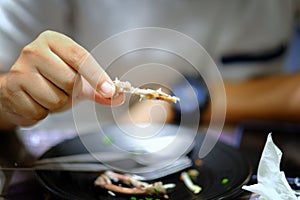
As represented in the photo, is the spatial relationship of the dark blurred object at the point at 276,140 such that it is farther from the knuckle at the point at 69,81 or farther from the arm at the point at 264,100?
the knuckle at the point at 69,81

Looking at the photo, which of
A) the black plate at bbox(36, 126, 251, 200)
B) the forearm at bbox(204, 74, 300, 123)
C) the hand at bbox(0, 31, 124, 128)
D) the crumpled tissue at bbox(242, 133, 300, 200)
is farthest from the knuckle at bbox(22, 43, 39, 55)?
the forearm at bbox(204, 74, 300, 123)

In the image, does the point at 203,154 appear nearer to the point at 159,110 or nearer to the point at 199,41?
the point at 159,110

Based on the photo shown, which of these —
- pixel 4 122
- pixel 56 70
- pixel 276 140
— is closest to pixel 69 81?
pixel 56 70

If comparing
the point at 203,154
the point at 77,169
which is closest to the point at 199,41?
the point at 203,154

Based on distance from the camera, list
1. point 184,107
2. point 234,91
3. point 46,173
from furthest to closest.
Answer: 1. point 234,91
2. point 184,107
3. point 46,173

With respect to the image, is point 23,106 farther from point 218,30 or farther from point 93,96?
point 218,30

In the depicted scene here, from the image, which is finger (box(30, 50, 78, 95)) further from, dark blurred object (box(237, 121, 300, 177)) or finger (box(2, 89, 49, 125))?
dark blurred object (box(237, 121, 300, 177))

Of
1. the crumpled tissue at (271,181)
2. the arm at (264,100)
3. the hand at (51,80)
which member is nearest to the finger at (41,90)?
the hand at (51,80)
